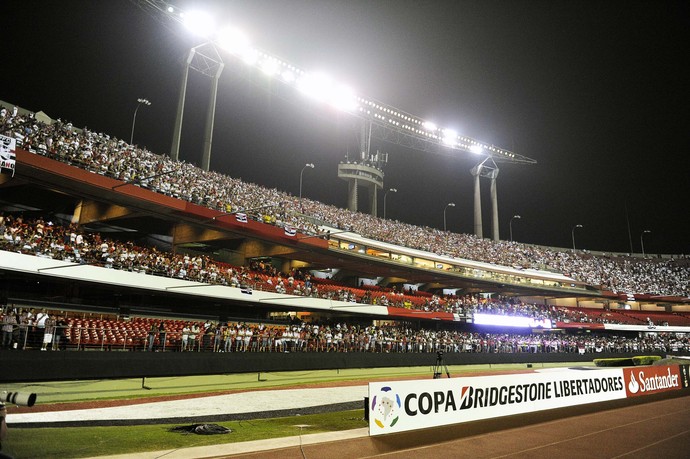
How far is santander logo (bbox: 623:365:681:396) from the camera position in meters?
15.4

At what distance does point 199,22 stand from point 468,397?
32.3 meters

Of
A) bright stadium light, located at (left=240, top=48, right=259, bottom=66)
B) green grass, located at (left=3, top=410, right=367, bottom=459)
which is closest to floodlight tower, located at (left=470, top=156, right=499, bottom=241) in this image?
bright stadium light, located at (left=240, top=48, right=259, bottom=66)

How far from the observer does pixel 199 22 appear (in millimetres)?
32094

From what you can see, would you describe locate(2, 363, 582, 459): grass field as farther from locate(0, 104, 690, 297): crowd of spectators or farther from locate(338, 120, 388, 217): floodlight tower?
locate(338, 120, 388, 217): floodlight tower

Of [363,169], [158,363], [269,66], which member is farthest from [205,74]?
[158,363]

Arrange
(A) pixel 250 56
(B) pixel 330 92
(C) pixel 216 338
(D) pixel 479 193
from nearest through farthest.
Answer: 1. (C) pixel 216 338
2. (A) pixel 250 56
3. (B) pixel 330 92
4. (D) pixel 479 193

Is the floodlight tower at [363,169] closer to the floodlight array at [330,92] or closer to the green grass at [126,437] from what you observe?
the floodlight array at [330,92]

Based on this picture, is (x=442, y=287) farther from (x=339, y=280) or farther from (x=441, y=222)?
(x=441, y=222)

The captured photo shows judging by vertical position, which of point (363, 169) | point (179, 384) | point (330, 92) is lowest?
point (179, 384)

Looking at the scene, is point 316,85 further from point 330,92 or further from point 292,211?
point 292,211

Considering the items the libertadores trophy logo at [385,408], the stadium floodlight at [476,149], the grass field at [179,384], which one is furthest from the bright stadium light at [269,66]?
the libertadores trophy logo at [385,408]

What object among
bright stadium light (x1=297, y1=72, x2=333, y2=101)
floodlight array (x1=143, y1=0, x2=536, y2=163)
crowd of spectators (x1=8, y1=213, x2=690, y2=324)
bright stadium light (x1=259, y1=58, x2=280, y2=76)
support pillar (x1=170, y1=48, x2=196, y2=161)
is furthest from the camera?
bright stadium light (x1=297, y1=72, x2=333, y2=101)

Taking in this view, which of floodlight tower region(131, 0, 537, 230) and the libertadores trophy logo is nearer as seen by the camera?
the libertadores trophy logo

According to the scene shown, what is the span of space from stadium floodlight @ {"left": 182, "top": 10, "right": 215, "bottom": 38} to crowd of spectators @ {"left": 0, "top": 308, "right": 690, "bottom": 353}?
21.6 metres
